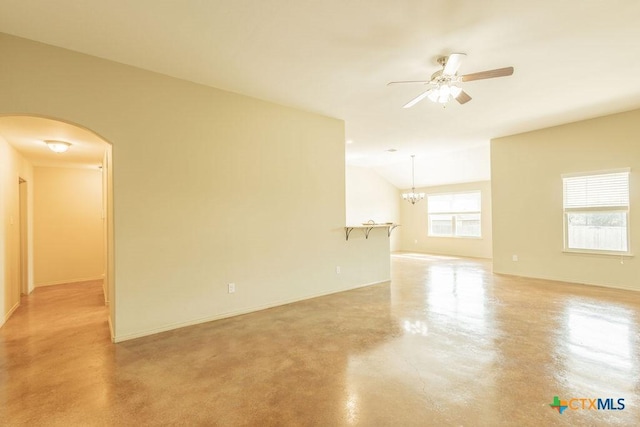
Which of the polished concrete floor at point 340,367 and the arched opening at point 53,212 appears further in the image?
the arched opening at point 53,212

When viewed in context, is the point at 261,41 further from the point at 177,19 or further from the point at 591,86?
the point at 591,86

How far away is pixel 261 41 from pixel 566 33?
9.00 ft

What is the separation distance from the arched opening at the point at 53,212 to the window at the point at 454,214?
29.6 ft

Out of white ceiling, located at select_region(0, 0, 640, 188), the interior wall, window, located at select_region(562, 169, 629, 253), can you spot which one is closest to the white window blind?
window, located at select_region(562, 169, 629, 253)

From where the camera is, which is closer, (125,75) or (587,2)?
(587,2)

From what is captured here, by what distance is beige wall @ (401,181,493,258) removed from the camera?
8680 mm

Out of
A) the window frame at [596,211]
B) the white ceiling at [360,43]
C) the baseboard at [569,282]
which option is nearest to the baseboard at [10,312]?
the white ceiling at [360,43]

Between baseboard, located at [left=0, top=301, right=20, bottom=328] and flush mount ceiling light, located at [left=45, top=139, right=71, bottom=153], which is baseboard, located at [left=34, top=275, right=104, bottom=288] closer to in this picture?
baseboard, located at [left=0, top=301, right=20, bottom=328]

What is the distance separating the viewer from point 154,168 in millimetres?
3244

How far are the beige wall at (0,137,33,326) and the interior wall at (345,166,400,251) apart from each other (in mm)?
7426

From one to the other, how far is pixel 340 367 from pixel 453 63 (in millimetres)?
2824

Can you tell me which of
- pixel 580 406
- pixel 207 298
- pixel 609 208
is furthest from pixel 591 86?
pixel 207 298

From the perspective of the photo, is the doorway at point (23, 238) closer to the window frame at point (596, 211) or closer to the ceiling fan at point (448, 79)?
the ceiling fan at point (448, 79)

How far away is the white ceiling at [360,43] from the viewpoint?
232cm
